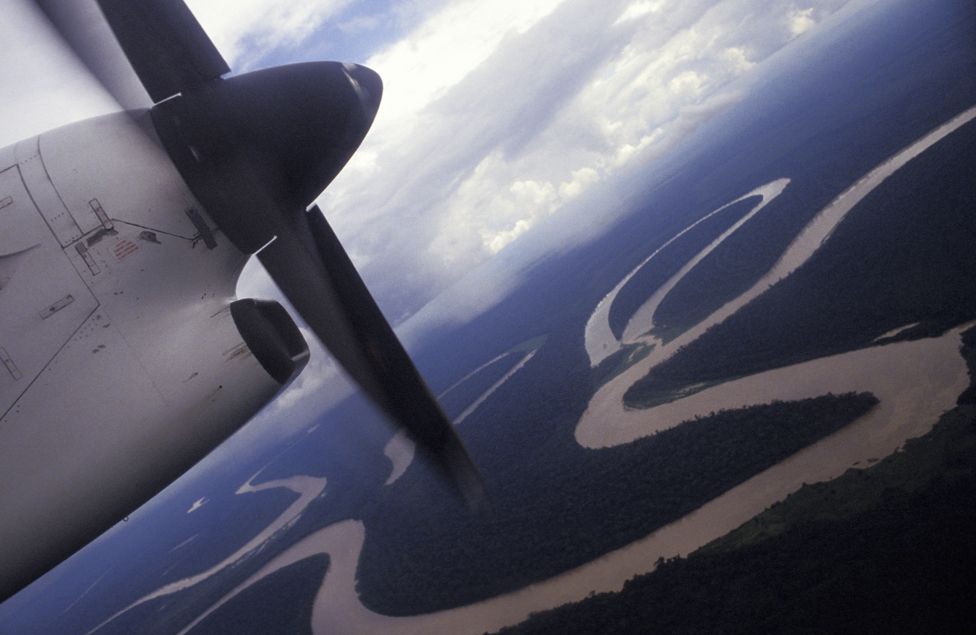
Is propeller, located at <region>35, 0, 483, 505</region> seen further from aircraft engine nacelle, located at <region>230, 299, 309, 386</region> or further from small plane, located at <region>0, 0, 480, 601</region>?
aircraft engine nacelle, located at <region>230, 299, 309, 386</region>

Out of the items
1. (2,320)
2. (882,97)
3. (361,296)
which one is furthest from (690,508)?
(882,97)

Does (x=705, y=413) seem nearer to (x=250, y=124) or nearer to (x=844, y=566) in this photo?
(x=844, y=566)

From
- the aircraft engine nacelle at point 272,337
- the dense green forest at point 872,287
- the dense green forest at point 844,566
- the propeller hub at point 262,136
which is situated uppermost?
the propeller hub at point 262,136

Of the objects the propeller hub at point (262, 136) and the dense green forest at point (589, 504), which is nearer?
the propeller hub at point (262, 136)

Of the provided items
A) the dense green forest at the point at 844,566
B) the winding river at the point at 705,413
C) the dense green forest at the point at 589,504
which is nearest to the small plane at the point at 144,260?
the dense green forest at the point at 844,566

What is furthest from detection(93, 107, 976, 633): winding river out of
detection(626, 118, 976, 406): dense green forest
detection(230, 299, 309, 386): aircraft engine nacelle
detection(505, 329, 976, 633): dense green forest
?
detection(230, 299, 309, 386): aircraft engine nacelle

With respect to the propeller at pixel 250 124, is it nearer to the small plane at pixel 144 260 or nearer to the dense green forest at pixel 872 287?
the small plane at pixel 144 260

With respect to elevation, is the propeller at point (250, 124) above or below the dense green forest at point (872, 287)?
above

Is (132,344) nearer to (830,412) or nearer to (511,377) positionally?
(830,412)
